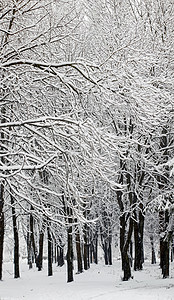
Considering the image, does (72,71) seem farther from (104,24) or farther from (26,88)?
(104,24)

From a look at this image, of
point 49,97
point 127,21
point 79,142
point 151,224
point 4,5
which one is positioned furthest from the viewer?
point 151,224

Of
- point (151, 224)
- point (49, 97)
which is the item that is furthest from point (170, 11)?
point (151, 224)

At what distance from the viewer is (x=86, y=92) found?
7.39m

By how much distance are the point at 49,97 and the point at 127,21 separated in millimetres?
8218

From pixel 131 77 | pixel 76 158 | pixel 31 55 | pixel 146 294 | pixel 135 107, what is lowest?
pixel 146 294

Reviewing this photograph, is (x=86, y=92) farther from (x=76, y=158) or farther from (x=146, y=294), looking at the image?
(x=146, y=294)

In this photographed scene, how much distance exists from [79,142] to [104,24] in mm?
10263

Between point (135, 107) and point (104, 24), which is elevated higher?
point (104, 24)

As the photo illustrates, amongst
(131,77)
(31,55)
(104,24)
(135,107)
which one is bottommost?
(135,107)

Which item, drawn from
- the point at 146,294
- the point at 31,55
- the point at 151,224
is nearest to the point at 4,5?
the point at 31,55

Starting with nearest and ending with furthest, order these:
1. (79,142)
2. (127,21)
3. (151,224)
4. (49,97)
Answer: (79,142) < (49,97) < (127,21) < (151,224)

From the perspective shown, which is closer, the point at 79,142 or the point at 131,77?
the point at 79,142

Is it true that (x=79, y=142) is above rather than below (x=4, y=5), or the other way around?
below

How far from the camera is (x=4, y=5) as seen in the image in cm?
709
